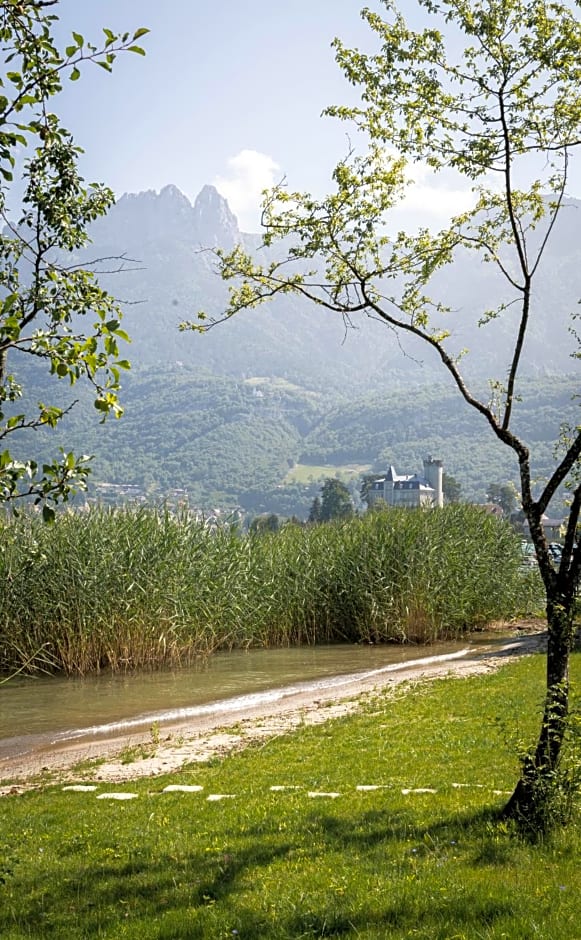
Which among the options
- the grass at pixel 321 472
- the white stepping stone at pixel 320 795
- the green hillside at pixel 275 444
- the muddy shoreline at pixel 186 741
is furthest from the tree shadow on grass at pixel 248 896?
the grass at pixel 321 472

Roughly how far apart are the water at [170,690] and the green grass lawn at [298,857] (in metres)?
5.36

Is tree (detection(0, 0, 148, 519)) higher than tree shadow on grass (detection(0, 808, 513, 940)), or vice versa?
tree (detection(0, 0, 148, 519))

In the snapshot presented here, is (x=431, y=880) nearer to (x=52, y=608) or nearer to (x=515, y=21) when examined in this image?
(x=515, y=21)

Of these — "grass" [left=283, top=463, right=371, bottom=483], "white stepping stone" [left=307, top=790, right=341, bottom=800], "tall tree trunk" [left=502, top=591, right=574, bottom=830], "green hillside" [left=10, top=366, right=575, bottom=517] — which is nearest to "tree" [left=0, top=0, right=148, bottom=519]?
"tall tree trunk" [left=502, top=591, right=574, bottom=830]

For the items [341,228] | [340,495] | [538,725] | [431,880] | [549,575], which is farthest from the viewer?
[340,495]

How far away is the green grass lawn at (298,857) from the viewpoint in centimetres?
506

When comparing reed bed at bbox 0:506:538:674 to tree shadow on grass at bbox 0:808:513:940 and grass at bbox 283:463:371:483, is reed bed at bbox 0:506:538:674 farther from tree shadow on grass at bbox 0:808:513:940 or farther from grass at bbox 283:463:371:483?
grass at bbox 283:463:371:483

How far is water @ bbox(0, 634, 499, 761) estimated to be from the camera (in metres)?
14.8

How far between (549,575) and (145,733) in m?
8.87

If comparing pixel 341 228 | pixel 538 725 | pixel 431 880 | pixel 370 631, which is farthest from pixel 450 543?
pixel 431 880

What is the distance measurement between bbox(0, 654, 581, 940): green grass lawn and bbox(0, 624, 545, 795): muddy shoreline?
1.12 meters

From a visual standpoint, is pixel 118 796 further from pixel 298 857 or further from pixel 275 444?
pixel 275 444

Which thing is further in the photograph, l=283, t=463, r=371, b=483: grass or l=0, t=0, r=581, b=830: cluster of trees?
l=283, t=463, r=371, b=483: grass

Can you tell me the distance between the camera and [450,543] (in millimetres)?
26250
